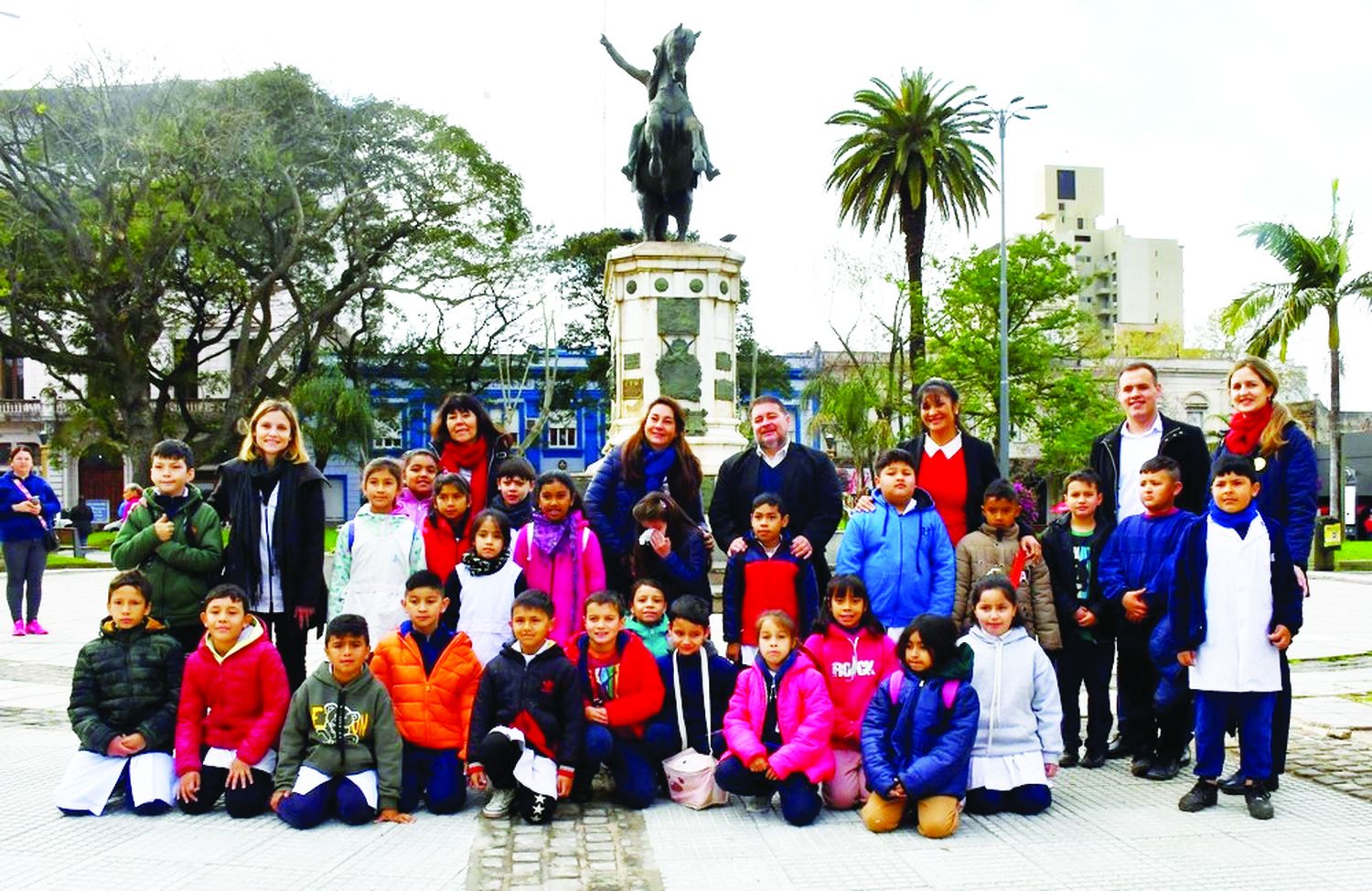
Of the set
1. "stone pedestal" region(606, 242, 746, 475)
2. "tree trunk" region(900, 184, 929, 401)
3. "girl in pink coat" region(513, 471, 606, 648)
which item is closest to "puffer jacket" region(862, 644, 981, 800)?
"girl in pink coat" region(513, 471, 606, 648)

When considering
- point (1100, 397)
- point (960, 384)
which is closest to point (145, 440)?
point (960, 384)

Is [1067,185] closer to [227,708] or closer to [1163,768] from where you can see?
[1163,768]

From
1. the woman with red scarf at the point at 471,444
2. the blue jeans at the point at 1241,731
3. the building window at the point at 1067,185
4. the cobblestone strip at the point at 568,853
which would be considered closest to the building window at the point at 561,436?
the woman with red scarf at the point at 471,444

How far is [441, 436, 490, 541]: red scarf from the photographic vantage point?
688 centimetres

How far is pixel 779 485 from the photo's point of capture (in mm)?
6707

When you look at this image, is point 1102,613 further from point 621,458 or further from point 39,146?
point 39,146

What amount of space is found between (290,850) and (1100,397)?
2906cm

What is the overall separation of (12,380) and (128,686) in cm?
5281

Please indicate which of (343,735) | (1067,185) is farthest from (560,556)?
(1067,185)

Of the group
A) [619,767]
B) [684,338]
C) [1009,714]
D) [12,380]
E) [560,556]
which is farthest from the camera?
[12,380]

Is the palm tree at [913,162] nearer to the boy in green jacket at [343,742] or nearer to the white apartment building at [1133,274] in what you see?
the boy in green jacket at [343,742]

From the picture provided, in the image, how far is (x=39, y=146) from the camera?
24.2 metres

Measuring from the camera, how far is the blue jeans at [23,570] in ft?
38.5

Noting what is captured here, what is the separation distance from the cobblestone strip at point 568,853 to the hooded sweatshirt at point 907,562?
168cm
